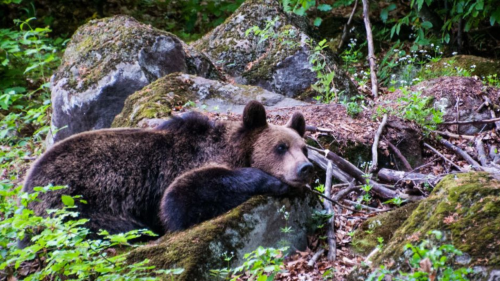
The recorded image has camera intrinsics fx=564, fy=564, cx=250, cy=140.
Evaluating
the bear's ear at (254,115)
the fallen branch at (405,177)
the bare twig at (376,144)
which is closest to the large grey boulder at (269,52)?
the bare twig at (376,144)

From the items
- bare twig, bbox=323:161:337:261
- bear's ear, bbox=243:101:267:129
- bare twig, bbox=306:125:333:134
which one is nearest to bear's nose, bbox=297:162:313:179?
bare twig, bbox=323:161:337:261

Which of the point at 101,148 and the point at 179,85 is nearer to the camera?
the point at 101,148

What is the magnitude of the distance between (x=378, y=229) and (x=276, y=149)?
1.33 m

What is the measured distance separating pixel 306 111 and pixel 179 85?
1975 millimetres

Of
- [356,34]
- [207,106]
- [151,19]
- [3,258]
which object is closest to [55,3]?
[151,19]

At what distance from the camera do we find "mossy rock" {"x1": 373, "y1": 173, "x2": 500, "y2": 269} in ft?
11.8

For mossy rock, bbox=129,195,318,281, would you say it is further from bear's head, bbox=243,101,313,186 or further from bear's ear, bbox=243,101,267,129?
bear's ear, bbox=243,101,267,129

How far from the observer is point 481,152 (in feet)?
23.8

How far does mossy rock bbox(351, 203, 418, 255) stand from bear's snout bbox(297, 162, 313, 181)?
717 mm

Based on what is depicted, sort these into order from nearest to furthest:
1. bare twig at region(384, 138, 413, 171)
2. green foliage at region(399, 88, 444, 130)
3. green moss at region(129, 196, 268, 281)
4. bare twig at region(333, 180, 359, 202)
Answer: green moss at region(129, 196, 268, 281) < bare twig at region(333, 180, 359, 202) < bare twig at region(384, 138, 413, 171) < green foliage at region(399, 88, 444, 130)

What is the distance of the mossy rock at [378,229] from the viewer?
5.16 m

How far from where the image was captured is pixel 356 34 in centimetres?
1434

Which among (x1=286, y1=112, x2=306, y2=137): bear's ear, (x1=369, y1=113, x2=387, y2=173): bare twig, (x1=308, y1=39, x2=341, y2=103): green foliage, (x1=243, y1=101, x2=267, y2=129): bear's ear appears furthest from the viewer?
(x1=308, y1=39, x2=341, y2=103): green foliage

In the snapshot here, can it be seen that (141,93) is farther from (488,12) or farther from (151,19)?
(151,19)
